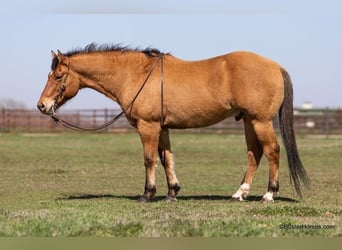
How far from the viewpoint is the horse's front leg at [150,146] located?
35.2ft

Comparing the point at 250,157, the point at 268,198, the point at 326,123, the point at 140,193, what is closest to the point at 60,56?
the point at 140,193

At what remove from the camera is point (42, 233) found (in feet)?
22.4

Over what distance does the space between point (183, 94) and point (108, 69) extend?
1437 mm

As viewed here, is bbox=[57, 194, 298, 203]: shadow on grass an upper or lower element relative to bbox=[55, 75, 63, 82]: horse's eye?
lower

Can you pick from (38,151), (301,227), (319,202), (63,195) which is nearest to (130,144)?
(38,151)

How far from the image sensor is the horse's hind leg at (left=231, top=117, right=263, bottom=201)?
35.3ft

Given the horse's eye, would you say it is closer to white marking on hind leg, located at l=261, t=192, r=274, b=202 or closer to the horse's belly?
the horse's belly

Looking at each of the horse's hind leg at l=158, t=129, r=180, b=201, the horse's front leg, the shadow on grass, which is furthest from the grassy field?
the horse's hind leg at l=158, t=129, r=180, b=201

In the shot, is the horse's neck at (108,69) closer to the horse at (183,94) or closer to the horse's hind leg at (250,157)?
the horse at (183,94)

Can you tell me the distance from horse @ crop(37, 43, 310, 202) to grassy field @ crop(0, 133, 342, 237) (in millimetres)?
765

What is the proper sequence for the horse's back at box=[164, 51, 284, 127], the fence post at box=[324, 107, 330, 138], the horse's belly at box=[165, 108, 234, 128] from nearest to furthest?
the horse's back at box=[164, 51, 284, 127], the horse's belly at box=[165, 108, 234, 128], the fence post at box=[324, 107, 330, 138]

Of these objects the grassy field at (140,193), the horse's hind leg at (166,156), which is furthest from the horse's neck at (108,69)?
the grassy field at (140,193)

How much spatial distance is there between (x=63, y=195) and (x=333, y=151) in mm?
15122

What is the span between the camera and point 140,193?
12.5m
